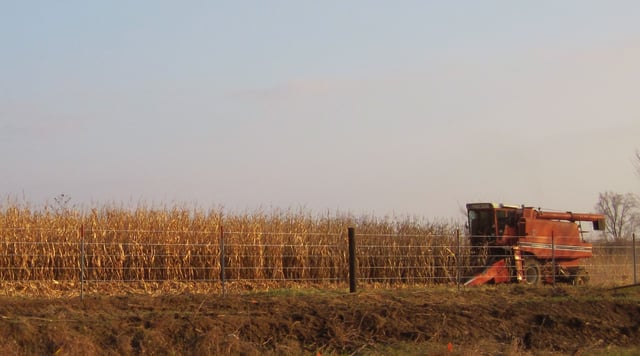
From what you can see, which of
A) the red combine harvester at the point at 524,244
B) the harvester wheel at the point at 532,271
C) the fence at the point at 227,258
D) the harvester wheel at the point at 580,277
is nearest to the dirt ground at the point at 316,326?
the fence at the point at 227,258

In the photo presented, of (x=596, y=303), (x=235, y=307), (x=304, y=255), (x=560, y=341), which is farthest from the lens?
(x=304, y=255)

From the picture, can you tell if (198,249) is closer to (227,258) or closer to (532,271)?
(227,258)

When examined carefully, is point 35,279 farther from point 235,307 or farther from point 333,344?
point 333,344

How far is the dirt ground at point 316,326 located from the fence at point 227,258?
346 cm

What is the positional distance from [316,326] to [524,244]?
544 inches

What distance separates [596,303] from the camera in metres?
16.7

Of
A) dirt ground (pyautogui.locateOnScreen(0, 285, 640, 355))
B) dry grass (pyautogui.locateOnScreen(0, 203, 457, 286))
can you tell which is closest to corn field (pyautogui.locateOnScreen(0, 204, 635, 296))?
dry grass (pyautogui.locateOnScreen(0, 203, 457, 286))

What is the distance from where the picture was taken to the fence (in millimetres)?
20328

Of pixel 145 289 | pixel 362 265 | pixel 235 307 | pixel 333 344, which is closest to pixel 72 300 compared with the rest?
pixel 235 307

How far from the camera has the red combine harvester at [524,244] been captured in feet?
82.4

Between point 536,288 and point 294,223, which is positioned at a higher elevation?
point 294,223

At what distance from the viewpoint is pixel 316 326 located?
13.6 meters

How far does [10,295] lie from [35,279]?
1.76 meters

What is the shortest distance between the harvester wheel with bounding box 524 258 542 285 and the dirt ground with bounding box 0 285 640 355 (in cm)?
828
